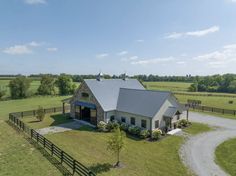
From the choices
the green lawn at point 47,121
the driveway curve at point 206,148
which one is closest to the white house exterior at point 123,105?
the green lawn at point 47,121

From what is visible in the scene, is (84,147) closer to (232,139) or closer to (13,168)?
(13,168)

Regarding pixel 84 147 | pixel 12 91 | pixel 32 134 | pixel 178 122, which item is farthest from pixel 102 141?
pixel 12 91

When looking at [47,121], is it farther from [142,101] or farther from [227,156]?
[227,156]

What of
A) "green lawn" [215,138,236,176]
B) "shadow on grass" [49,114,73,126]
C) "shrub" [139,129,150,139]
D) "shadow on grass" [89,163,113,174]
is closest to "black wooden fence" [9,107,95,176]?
"shadow on grass" [89,163,113,174]

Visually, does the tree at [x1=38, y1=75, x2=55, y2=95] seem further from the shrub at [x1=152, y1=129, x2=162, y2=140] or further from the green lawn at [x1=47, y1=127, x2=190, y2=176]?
the shrub at [x1=152, y1=129, x2=162, y2=140]

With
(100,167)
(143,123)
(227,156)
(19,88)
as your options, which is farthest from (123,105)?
(19,88)

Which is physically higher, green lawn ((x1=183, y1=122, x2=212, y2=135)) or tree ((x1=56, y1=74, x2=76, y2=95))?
tree ((x1=56, y1=74, x2=76, y2=95))

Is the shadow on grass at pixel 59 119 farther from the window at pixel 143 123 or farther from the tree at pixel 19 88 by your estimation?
the tree at pixel 19 88
